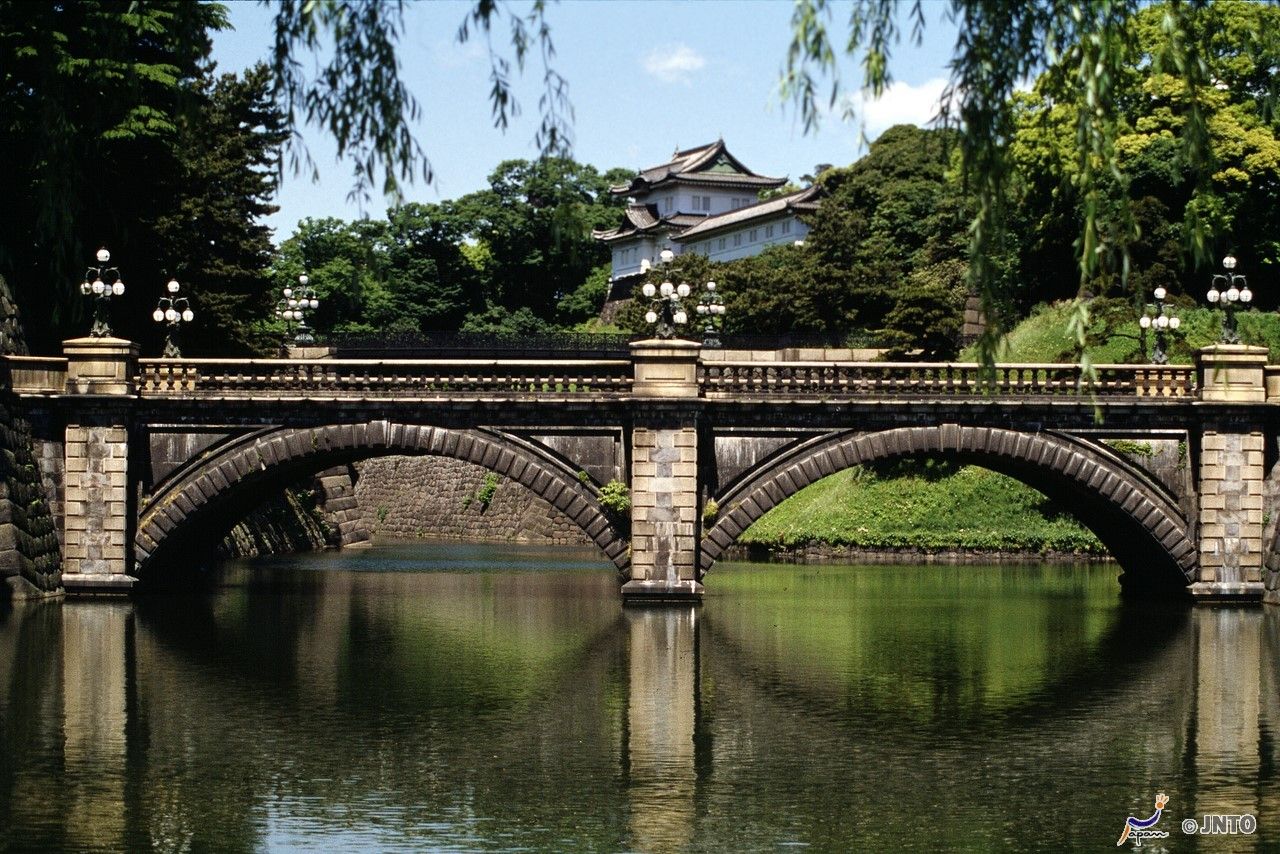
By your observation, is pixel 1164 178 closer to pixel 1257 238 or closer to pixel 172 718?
pixel 1257 238

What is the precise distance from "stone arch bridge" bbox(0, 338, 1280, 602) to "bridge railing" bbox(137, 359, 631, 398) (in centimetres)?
6

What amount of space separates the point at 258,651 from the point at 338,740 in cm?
1079

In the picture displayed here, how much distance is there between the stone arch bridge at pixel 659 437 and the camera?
4338 cm

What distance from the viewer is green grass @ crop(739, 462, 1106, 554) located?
206ft

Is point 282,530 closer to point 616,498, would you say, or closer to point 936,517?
point 936,517

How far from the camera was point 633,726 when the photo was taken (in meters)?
26.2

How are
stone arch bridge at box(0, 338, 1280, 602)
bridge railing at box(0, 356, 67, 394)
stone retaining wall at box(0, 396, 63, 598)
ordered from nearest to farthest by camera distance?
stone retaining wall at box(0, 396, 63, 598) < bridge railing at box(0, 356, 67, 394) < stone arch bridge at box(0, 338, 1280, 602)

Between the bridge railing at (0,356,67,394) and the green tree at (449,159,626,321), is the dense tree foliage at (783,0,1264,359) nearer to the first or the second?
the bridge railing at (0,356,67,394)

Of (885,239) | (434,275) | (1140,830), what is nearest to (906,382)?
(1140,830)

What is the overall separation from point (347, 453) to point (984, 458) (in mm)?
14454

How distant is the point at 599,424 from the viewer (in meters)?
43.9

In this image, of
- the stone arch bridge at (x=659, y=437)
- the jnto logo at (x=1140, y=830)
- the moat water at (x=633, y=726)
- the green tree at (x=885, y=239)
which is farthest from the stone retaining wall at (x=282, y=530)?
the jnto logo at (x=1140, y=830)

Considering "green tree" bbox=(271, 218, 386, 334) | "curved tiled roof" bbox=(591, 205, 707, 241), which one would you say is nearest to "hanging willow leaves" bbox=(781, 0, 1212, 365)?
"green tree" bbox=(271, 218, 386, 334)

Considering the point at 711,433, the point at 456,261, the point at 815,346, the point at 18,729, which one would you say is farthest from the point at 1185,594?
the point at 456,261
